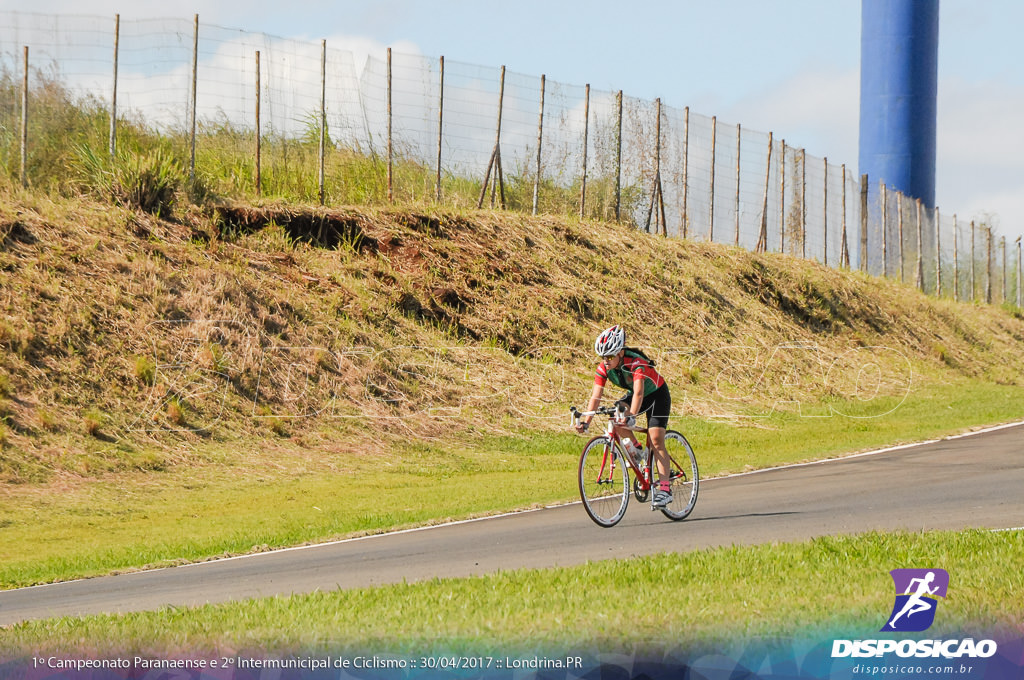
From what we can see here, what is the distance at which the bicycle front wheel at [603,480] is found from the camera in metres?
12.4

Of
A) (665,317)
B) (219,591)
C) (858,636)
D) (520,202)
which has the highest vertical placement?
(520,202)

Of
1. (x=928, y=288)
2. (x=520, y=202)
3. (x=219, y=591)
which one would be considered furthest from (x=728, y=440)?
(x=928, y=288)

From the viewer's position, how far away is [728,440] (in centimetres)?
2325

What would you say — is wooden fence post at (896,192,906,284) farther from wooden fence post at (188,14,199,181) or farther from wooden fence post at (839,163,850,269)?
wooden fence post at (188,14,199,181)

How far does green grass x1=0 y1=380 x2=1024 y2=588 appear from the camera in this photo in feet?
43.4

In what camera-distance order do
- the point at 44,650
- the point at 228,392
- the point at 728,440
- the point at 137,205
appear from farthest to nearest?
the point at 137,205 → the point at 728,440 → the point at 228,392 → the point at 44,650

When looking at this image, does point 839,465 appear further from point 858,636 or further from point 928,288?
point 928,288

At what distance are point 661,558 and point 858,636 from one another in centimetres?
341

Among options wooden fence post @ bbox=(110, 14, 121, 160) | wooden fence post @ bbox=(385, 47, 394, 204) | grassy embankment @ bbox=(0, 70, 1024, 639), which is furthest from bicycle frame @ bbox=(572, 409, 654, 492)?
wooden fence post @ bbox=(385, 47, 394, 204)

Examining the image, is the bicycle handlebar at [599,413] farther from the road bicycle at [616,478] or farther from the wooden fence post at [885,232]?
the wooden fence post at [885,232]

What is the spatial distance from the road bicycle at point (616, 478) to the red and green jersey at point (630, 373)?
0.32 meters

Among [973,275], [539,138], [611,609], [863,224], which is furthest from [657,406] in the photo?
[973,275]

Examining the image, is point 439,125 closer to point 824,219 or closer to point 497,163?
point 497,163

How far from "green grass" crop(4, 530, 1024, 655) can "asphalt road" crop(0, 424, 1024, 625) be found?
49.7 inches
